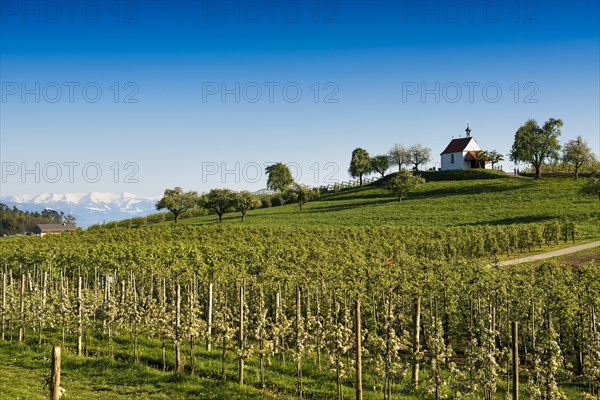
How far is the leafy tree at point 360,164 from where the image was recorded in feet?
422

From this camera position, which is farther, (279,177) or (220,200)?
(279,177)

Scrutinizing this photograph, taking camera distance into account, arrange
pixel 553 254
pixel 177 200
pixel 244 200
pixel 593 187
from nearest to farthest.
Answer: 1. pixel 553 254
2. pixel 593 187
3. pixel 244 200
4. pixel 177 200

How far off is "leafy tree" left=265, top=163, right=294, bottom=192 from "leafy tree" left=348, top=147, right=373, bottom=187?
55.8 feet

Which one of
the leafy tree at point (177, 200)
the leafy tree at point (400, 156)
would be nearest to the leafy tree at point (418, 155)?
the leafy tree at point (400, 156)

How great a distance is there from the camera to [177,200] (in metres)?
93.2

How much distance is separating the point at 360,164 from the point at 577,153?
51100mm

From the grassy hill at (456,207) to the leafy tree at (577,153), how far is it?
14.1ft

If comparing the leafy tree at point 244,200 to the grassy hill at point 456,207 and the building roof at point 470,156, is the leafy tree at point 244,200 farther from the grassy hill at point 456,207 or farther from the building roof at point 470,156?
the building roof at point 470,156

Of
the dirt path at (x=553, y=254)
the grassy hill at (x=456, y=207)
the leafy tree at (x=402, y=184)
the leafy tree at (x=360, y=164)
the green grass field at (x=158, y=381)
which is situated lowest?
the green grass field at (x=158, y=381)

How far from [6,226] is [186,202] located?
143925 mm

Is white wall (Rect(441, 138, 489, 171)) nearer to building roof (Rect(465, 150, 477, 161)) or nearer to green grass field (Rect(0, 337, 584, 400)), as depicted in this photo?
building roof (Rect(465, 150, 477, 161))

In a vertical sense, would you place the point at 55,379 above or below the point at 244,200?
below

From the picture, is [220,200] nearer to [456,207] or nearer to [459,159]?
[456,207]

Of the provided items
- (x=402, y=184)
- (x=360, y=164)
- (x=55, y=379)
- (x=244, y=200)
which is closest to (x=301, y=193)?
(x=244, y=200)
